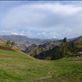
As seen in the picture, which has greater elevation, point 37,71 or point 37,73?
point 37,71

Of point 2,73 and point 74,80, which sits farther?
point 2,73

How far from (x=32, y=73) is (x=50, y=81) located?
11.5m

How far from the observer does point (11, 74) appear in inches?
1225

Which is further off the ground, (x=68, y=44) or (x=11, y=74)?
(x=68, y=44)

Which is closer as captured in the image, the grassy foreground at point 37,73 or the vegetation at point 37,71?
the grassy foreground at point 37,73

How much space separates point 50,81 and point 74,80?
2098 millimetres

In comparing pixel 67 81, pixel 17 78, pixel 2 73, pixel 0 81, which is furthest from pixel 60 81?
pixel 2 73

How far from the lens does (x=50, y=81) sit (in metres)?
22.4

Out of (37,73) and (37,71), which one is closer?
(37,73)

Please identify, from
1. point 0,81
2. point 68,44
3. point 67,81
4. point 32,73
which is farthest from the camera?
point 68,44

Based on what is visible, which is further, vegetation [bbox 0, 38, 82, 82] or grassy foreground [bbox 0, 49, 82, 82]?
vegetation [bbox 0, 38, 82, 82]

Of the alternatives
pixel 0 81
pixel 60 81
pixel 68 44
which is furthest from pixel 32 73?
pixel 68 44

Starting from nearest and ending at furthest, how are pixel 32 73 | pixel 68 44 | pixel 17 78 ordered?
pixel 17 78 → pixel 32 73 → pixel 68 44

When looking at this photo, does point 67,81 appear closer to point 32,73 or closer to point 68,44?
point 32,73
